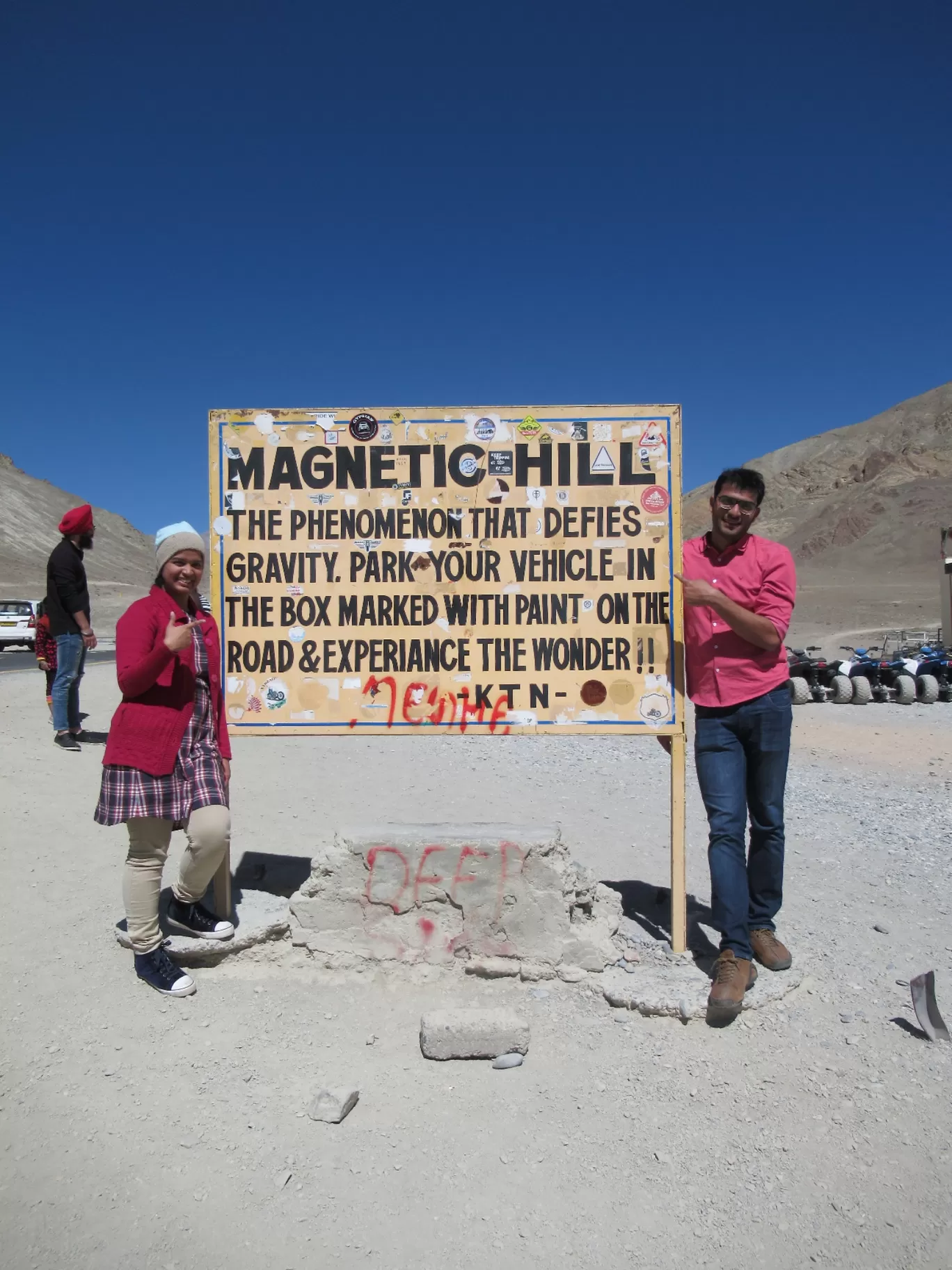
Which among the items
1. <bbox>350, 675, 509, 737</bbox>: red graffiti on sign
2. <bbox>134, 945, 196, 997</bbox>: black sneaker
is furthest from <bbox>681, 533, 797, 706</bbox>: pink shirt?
<bbox>134, 945, 196, 997</bbox>: black sneaker

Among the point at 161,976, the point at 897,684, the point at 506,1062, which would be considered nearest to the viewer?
the point at 506,1062

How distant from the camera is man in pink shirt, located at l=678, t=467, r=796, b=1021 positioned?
11.7 ft

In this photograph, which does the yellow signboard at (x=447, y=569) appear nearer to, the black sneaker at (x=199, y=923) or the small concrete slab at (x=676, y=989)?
the black sneaker at (x=199, y=923)

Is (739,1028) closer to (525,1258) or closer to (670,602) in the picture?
(525,1258)

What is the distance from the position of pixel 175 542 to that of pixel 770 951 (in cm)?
306

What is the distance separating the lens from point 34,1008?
11.3 feet

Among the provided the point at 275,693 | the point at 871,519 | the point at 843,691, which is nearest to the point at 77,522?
the point at 275,693

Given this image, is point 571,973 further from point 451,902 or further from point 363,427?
point 363,427

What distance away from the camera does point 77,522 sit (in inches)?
276

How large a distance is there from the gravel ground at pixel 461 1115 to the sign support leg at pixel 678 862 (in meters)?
0.25

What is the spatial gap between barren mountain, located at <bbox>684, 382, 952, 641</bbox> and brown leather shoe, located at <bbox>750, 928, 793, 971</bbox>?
35.1m

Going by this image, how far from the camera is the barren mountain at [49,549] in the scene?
5134cm

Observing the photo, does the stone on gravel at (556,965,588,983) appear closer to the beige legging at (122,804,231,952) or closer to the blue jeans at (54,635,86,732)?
the beige legging at (122,804,231,952)

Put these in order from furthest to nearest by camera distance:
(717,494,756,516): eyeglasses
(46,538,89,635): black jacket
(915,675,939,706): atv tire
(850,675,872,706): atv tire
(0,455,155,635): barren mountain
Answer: (0,455,155,635): barren mountain
(915,675,939,706): atv tire
(850,675,872,706): atv tire
(46,538,89,635): black jacket
(717,494,756,516): eyeglasses
